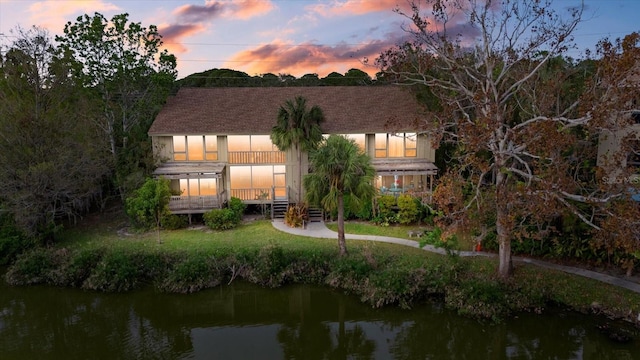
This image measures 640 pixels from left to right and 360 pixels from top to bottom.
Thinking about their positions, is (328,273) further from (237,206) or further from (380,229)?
(237,206)

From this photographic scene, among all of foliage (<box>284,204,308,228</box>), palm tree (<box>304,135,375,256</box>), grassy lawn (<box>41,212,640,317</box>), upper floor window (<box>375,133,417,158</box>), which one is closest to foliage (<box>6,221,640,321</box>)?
grassy lawn (<box>41,212,640,317</box>)

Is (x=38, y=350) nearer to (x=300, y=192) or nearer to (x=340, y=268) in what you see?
(x=340, y=268)

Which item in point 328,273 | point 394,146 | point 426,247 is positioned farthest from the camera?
point 394,146

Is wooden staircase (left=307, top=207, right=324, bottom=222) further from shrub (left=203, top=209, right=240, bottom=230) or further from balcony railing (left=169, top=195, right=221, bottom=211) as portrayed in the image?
balcony railing (left=169, top=195, right=221, bottom=211)

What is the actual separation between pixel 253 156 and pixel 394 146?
30.9ft

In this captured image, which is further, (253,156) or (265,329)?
(253,156)

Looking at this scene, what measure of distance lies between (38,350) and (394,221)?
61.3 feet

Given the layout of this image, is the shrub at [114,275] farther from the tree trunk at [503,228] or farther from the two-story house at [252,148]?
the tree trunk at [503,228]

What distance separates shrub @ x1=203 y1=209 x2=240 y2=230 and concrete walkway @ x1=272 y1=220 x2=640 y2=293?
2.55 metres

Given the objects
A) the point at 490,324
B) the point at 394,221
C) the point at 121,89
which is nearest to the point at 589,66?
the point at 394,221

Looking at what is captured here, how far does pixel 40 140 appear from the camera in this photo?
947 inches

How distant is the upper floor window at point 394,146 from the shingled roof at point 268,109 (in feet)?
3.85

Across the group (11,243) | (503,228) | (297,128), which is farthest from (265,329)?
(11,243)

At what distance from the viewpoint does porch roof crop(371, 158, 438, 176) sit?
28.6 metres
